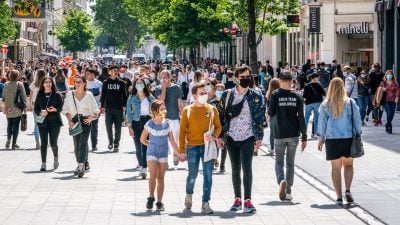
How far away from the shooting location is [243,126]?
1438 cm

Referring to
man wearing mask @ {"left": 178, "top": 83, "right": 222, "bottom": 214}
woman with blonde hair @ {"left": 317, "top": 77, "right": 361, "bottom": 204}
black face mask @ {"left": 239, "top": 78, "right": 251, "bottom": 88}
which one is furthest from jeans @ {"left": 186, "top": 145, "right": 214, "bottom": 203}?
woman with blonde hair @ {"left": 317, "top": 77, "right": 361, "bottom": 204}

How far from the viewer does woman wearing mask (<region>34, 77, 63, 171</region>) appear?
800 inches

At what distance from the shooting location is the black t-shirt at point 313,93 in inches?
1067

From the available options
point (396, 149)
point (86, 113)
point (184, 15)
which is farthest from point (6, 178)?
point (184, 15)

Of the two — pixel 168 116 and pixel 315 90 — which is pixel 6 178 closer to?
pixel 168 116

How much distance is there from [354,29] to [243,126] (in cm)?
4111

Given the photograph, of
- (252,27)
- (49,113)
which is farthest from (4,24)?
(49,113)

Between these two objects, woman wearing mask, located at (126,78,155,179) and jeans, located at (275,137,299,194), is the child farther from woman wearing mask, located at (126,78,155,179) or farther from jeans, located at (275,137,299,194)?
woman wearing mask, located at (126,78,155,179)

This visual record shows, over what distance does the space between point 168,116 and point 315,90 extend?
683cm

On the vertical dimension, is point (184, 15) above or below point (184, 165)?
above

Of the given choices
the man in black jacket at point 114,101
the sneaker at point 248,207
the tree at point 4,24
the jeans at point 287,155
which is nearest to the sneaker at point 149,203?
the sneaker at point 248,207

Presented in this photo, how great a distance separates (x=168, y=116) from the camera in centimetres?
2116

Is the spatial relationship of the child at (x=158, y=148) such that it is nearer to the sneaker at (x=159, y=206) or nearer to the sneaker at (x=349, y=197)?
the sneaker at (x=159, y=206)

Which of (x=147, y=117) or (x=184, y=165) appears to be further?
(x=184, y=165)
